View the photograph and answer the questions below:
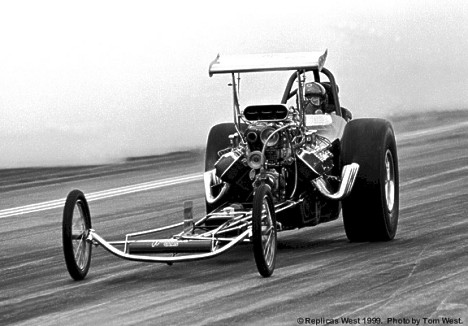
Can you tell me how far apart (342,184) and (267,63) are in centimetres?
130

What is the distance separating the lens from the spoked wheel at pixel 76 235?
10836mm

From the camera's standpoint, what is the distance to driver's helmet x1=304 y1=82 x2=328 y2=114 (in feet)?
44.3

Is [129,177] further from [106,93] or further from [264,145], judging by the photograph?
[264,145]

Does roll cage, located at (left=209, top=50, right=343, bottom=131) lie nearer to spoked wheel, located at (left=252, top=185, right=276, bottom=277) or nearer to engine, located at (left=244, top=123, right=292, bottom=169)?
engine, located at (left=244, top=123, right=292, bottom=169)

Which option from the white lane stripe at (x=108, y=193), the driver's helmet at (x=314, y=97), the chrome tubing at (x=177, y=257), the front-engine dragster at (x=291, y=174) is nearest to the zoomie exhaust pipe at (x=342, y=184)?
the front-engine dragster at (x=291, y=174)

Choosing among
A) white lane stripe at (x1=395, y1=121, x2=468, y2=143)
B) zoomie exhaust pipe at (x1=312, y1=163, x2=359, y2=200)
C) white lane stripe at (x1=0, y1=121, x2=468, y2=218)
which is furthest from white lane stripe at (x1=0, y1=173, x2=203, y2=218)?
zoomie exhaust pipe at (x1=312, y1=163, x2=359, y2=200)

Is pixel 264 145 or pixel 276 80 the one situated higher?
pixel 264 145

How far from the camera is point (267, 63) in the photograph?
12086 mm

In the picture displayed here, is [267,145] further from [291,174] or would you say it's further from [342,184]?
[342,184]

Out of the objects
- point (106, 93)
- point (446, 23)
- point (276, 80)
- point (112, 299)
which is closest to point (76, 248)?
point (112, 299)

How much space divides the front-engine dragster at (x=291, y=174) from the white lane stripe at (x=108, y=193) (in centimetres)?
495

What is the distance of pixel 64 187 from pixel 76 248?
863 cm

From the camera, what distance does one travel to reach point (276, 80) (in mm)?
27641

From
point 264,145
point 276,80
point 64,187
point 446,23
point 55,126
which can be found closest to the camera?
point 264,145
